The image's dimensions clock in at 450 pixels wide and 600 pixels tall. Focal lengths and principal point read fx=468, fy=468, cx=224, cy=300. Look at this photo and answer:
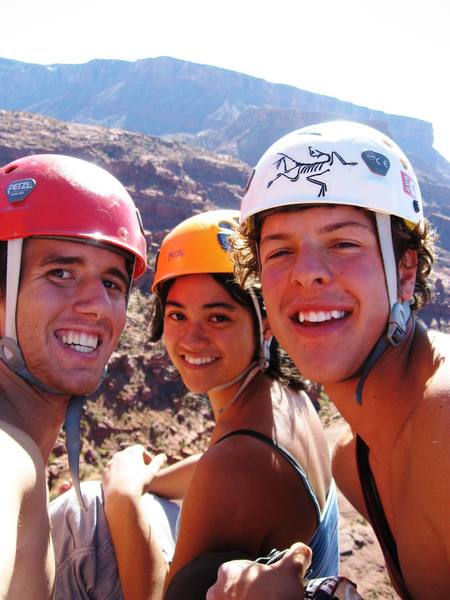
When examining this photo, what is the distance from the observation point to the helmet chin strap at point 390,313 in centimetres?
257

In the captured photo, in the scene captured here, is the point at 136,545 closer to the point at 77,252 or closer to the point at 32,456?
the point at 32,456

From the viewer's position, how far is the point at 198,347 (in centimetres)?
383

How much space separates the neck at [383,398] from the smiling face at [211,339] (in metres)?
1.15

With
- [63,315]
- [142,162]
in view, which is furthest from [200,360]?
[142,162]

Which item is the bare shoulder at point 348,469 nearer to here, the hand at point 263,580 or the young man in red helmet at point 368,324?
the young man in red helmet at point 368,324

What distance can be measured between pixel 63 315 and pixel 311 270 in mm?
1625

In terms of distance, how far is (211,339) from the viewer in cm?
383

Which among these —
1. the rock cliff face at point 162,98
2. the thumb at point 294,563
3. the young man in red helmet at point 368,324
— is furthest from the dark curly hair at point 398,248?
the rock cliff face at point 162,98

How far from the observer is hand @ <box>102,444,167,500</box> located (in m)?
3.65

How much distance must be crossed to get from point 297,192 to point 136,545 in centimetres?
267

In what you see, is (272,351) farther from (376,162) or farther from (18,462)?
(18,462)

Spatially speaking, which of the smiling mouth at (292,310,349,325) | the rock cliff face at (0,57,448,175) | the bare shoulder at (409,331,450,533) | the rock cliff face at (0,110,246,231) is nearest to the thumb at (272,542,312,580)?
the bare shoulder at (409,331,450,533)

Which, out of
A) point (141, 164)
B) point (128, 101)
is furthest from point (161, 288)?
point (128, 101)

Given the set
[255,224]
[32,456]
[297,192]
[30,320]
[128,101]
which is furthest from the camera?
[128,101]
